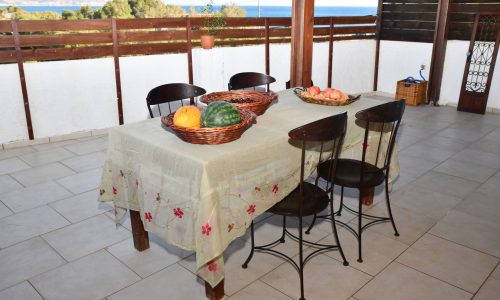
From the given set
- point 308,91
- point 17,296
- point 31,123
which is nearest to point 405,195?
point 308,91

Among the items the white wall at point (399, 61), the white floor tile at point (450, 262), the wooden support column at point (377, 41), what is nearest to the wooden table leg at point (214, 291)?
the white floor tile at point (450, 262)

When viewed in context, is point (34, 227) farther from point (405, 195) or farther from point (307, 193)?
point (405, 195)

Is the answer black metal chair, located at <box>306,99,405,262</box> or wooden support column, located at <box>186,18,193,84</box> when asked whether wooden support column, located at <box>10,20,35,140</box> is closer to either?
wooden support column, located at <box>186,18,193,84</box>

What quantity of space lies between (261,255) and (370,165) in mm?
889

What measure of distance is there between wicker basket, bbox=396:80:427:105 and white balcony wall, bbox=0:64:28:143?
4.97 metres

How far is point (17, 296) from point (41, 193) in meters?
1.31

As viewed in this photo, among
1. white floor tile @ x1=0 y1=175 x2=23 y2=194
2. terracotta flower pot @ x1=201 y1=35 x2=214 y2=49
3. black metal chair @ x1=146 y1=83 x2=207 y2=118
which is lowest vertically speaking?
white floor tile @ x1=0 y1=175 x2=23 y2=194

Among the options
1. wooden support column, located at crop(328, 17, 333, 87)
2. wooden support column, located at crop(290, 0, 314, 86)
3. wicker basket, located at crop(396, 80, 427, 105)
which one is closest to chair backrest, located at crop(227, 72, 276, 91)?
wooden support column, located at crop(290, 0, 314, 86)

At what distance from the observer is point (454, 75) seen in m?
6.16

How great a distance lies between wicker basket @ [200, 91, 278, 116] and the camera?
7.77 feet

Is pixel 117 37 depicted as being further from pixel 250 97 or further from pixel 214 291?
pixel 214 291

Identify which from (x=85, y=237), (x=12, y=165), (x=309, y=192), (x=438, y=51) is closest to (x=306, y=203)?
(x=309, y=192)

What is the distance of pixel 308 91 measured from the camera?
2.84 metres

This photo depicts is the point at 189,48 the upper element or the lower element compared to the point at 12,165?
upper
